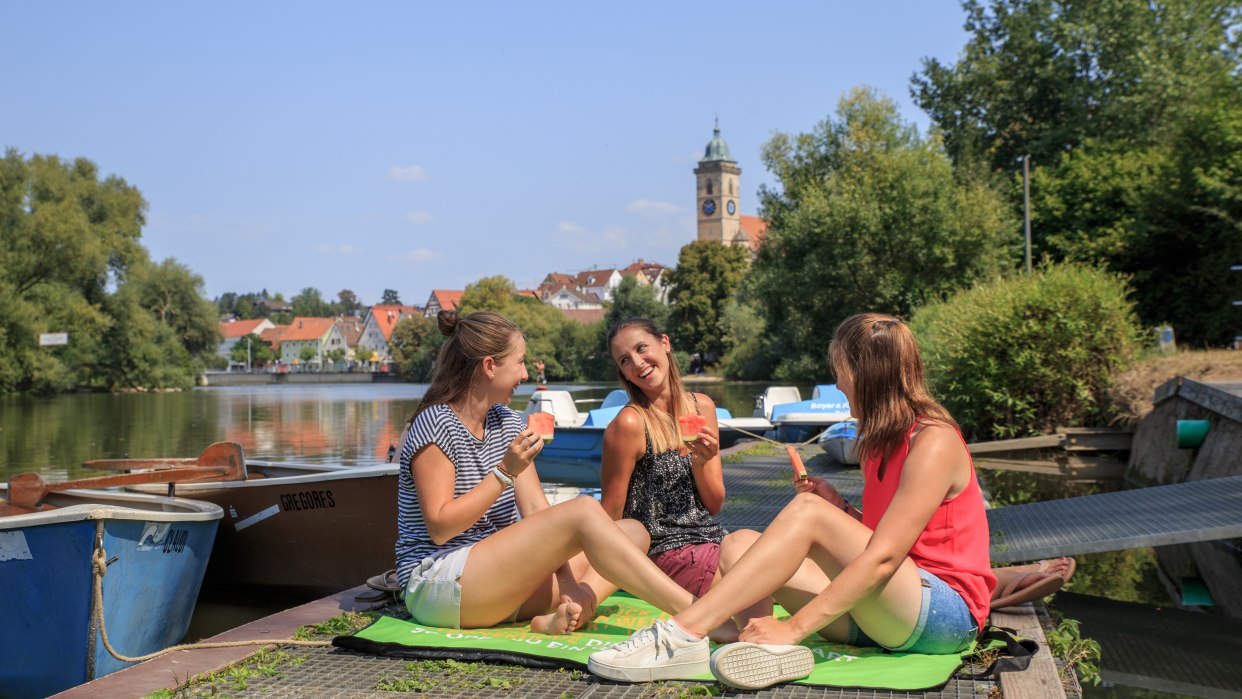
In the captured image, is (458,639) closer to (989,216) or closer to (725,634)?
(725,634)

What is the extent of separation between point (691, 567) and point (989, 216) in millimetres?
32236

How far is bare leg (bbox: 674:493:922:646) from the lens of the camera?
372cm

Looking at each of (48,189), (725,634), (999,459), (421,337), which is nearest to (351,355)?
(421,337)

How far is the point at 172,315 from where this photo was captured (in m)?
62.2

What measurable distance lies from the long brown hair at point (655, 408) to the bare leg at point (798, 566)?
2.79 ft

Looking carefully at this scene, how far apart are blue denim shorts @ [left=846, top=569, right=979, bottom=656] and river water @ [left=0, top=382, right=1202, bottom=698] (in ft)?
7.02

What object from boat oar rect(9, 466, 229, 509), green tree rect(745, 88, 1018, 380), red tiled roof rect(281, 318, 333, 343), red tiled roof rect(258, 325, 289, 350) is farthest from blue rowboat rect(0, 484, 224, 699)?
red tiled roof rect(258, 325, 289, 350)

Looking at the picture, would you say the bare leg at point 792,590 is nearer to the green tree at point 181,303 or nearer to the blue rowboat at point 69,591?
the blue rowboat at point 69,591

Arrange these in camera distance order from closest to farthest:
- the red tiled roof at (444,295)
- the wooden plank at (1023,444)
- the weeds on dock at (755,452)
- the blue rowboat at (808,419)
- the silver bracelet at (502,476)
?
the silver bracelet at (502,476) < the weeds on dock at (755,452) < the wooden plank at (1023,444) < the blue rowboat at (808,419) < the red tiled roof at (444,295)

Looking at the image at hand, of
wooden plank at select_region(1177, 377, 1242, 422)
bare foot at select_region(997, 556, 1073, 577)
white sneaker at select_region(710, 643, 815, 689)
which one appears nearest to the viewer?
white sneaker at select_region(710, 643, 815, 689)

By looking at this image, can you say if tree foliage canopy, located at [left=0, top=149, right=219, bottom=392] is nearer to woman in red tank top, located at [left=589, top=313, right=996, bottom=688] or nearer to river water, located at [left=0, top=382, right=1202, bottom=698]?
river water, located at [left=0, top=382, right=1202, bottom=698]

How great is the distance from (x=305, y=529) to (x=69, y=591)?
A: 2796 mm

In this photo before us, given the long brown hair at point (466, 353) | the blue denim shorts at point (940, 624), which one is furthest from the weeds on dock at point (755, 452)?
the blue denim shorts at point (940, 624)

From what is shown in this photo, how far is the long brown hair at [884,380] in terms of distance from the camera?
379cm
